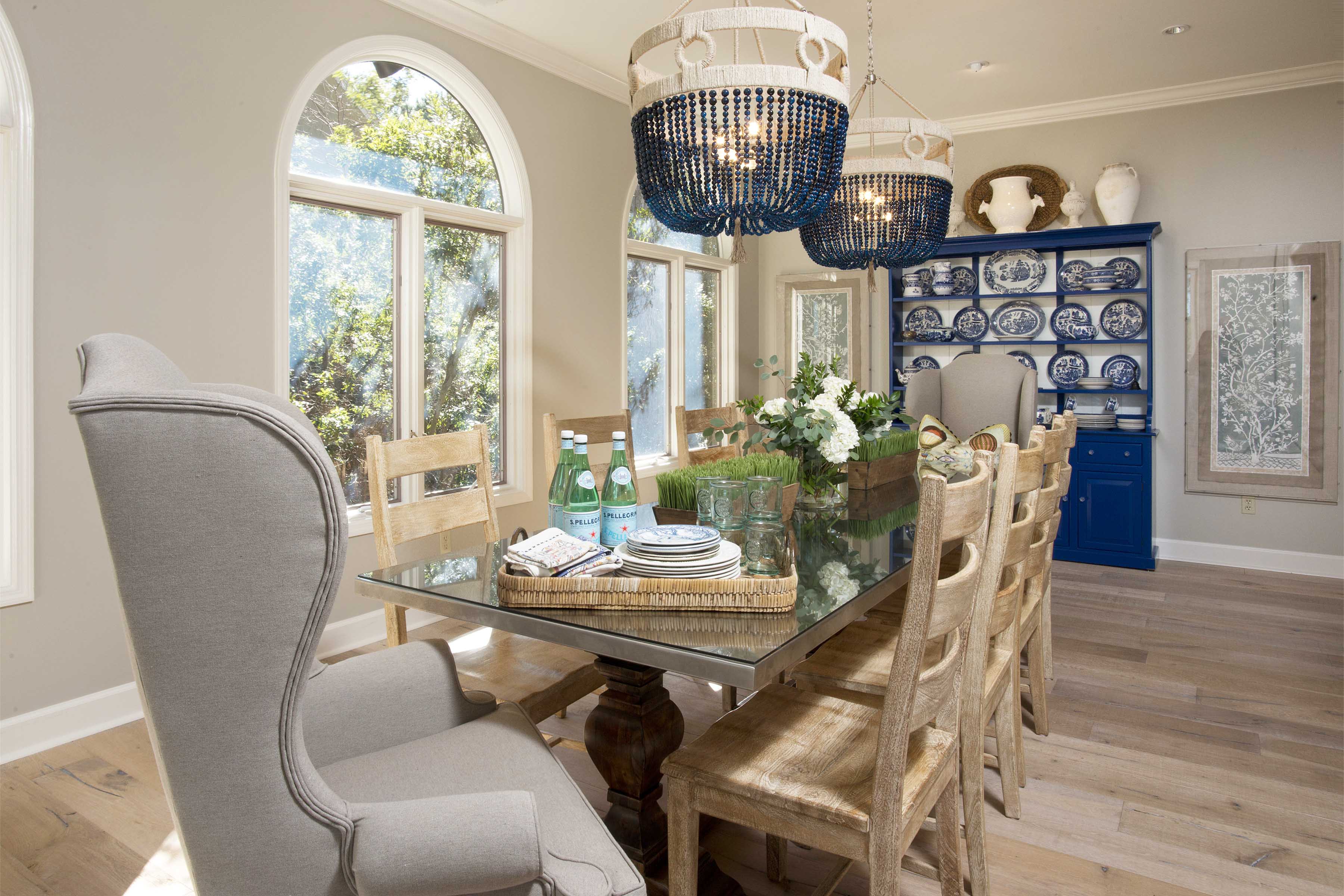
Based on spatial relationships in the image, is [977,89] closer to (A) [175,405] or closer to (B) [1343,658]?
(B) [1343,658]

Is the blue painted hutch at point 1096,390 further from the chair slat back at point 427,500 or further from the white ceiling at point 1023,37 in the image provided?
the chair slat back at point 427,500

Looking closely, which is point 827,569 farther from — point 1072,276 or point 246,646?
point 1072,276

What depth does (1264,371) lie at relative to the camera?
498cm

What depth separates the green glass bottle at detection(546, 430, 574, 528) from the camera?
182 centimetres

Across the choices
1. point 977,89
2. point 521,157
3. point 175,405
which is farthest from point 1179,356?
point 175,405

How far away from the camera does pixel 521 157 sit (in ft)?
14.1

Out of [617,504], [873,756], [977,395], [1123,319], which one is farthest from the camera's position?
[1123,319]

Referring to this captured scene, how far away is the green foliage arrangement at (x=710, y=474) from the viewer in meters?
2.24

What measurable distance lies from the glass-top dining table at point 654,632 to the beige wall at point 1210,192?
3.97m

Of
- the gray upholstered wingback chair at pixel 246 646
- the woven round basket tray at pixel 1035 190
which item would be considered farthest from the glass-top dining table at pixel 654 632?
the woven round basket tray at pixel 1035 190

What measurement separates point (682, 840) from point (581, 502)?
0.72 meters

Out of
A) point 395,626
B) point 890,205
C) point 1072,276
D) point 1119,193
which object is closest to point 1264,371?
point 1072,276

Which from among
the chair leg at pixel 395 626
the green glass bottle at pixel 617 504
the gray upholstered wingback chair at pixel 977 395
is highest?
the gray upholstered wingback chair at pixel 977 395

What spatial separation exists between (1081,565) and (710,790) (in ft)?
14.7
